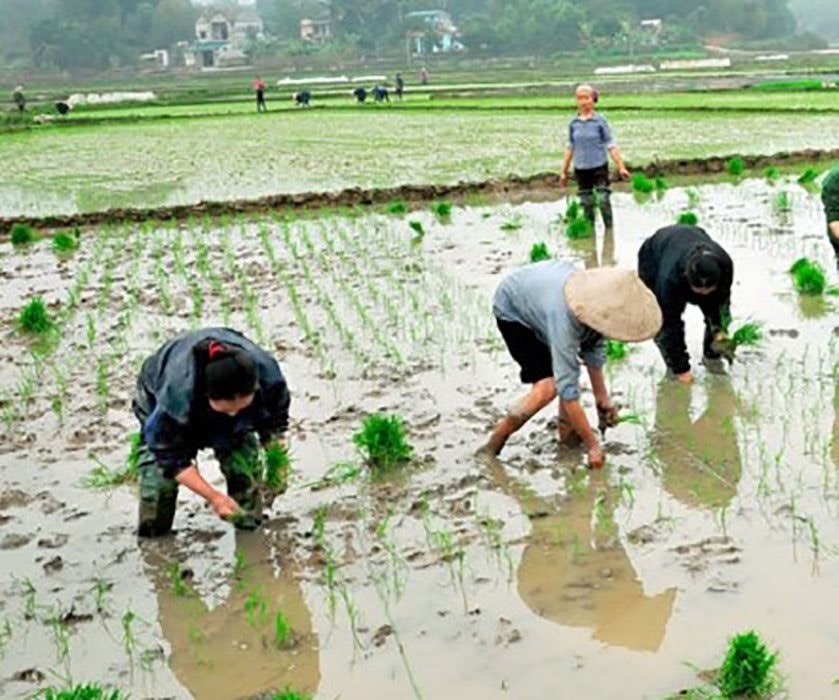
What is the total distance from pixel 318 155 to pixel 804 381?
14.4 meters

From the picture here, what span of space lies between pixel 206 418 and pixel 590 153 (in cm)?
665

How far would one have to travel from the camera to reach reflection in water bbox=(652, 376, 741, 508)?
439cm

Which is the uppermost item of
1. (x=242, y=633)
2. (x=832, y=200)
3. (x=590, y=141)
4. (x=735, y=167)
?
(x=590, y=141)

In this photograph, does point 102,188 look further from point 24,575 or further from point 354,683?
point 354,683

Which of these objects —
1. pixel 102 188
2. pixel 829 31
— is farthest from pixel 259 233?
pixel 829 31

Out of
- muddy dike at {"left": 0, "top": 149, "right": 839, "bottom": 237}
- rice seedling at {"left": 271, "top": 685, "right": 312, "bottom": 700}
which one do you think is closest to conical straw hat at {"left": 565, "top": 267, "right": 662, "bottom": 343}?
rice seedling at {"left": 271, "top": 685, "right": 312, "bottom": 700}

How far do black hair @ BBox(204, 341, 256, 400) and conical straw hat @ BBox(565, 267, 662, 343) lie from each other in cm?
127

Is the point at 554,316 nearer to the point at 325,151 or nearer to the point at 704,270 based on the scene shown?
the point at 704,270

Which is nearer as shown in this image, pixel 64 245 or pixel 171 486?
pixel 171 486

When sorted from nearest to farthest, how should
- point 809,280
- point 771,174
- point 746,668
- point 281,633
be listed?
1. point 746,668
2. point 281,633
3. point 809,280
4. point 771,174

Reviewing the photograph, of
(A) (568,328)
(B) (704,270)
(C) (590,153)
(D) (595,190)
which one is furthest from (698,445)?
(D) (595,190)

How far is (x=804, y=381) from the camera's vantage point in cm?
557

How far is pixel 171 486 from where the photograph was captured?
4164 mm

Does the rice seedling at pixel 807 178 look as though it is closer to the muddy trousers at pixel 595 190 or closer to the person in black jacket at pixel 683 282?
the muddy trousers at pixel 595 190
